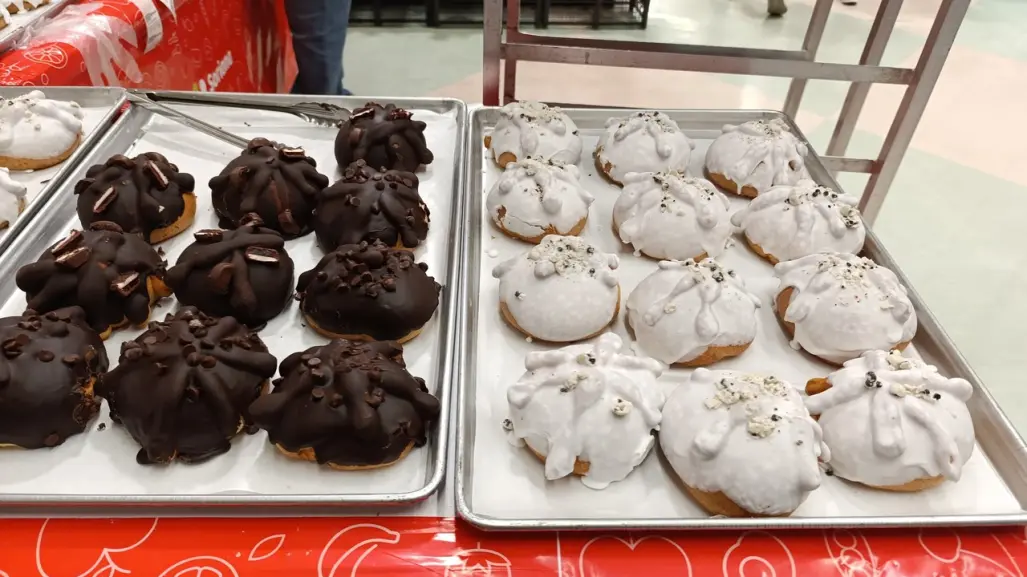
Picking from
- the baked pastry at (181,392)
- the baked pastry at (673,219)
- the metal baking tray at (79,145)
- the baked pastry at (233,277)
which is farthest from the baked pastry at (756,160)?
the metal baking tray at (79,145)

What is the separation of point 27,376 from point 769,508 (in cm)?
146

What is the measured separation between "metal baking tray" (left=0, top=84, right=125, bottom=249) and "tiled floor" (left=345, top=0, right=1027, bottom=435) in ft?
9.31

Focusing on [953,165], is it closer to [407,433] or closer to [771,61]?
[771,61]

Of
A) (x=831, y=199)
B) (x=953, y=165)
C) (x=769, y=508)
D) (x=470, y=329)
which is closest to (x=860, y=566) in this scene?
(x=769, y=508)

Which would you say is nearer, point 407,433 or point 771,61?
point 407,433

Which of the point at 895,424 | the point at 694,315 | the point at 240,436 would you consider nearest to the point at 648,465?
the point at 694,315

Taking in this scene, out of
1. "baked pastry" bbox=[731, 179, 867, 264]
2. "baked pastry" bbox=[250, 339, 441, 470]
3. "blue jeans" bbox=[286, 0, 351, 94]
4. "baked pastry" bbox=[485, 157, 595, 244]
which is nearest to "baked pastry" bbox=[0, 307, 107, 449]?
"baked pastry" bbox=[250, 339, 441, 470]

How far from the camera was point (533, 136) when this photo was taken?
6.98 ft

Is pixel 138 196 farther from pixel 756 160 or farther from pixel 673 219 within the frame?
pixel 756 160

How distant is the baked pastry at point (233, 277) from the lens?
5.19ft

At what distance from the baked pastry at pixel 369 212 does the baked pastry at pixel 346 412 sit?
0.51 metres

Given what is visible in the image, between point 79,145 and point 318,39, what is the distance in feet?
5.18

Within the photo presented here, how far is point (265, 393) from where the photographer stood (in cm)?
146

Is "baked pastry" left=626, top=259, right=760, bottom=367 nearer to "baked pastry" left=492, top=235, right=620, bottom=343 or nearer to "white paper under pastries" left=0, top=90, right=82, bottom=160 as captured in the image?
"baked pastry" left=492, top=235, right=620, bottom=343
